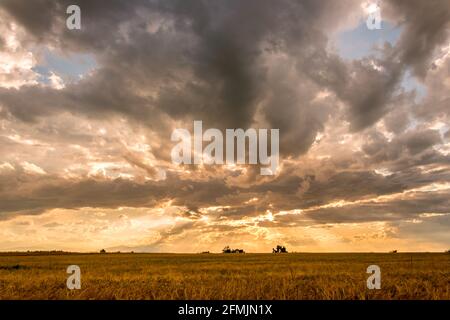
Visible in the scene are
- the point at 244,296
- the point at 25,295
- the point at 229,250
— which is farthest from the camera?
the point at 229,250

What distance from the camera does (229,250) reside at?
123438 millimetres
